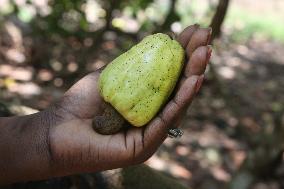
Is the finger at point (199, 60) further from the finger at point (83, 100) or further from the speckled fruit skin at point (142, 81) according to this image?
the finger at point (83, 100)

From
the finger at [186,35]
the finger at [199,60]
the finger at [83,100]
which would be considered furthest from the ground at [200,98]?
the finger at [199,60]

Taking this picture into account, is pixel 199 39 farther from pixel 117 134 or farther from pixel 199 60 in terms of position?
pixel 117 134

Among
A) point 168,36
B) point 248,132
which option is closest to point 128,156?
point 168,36

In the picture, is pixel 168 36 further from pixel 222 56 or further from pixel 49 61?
pixel 222 56

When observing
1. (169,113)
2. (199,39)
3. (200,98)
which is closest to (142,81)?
(169,113)

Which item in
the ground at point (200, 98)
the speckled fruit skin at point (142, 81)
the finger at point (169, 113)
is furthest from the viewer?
the ground at point (200, 98)
